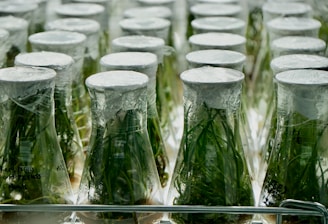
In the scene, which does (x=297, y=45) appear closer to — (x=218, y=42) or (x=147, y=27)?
(x=218, y=42)

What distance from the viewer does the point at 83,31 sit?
1019 mm

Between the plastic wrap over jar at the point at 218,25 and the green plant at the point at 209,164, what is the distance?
0.28 meters

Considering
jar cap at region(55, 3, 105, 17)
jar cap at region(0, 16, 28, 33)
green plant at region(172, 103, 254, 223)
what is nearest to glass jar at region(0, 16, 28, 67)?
jar cap at region(0, 16, 28, 33)

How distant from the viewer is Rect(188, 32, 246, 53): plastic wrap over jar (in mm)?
952

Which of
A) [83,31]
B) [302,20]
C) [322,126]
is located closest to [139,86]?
[322,126]

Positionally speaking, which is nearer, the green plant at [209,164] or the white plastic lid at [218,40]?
the green plant at [209,164]

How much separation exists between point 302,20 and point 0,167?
497 mm

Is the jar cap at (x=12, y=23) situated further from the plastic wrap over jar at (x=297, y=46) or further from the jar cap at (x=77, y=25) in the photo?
the plastic wrap over jar at (x=297, y=46)

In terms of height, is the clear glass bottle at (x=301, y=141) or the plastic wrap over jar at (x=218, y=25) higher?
the plastic wrap over jar at (x=218, y=25)

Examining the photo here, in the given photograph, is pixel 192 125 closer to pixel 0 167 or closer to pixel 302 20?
pixel 0 167

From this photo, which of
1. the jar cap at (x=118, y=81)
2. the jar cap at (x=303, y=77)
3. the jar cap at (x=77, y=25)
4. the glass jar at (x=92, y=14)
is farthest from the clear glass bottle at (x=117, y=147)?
the glass jar at (x=92, y=14)

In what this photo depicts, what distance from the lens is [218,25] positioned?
107 cm

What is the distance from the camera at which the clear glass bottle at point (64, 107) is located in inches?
33.6

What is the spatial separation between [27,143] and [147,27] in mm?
312
